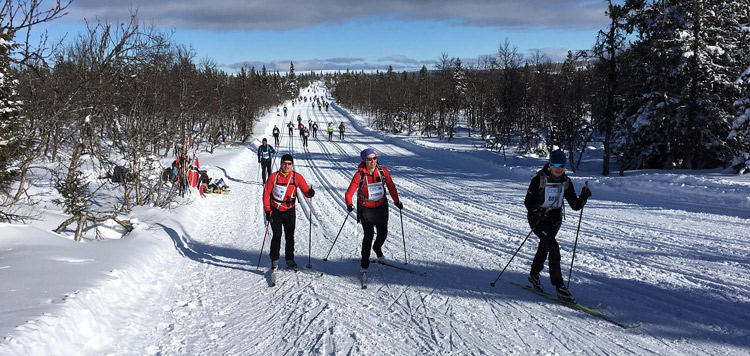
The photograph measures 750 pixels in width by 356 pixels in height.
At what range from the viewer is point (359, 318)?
4.99 m

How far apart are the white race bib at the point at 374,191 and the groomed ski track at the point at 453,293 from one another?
1212 mm

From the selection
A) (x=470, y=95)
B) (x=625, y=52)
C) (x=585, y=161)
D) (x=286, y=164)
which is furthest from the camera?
(x=470, y=95)

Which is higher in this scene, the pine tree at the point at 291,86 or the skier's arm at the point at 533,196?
the pine tree at the point at 291,86

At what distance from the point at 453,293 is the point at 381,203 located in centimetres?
164

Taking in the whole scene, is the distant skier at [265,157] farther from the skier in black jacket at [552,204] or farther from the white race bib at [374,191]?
the skier in black jacket at [552,204]

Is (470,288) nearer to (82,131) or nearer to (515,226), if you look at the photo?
(515,226)

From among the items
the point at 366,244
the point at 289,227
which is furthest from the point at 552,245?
the point at 289,227

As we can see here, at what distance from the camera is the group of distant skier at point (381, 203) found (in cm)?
527

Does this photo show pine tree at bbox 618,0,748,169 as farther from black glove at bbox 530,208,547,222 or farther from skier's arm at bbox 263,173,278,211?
skier's arm at bbox 263,173,278,211

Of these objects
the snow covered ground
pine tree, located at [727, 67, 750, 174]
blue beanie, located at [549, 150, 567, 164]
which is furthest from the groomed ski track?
pine tree, located at [727, 67, 750, 174]

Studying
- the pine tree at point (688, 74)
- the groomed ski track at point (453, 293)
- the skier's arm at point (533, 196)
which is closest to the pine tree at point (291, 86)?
the pine tree at point (688, 74)

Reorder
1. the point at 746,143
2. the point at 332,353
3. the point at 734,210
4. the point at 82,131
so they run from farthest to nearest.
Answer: the point at 746,143 → the point at 734,210 → the point at 82,131 → the point at 332,353

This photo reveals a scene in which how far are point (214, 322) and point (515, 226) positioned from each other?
647cm

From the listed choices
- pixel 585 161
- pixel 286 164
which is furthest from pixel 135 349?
pixel 585 161
